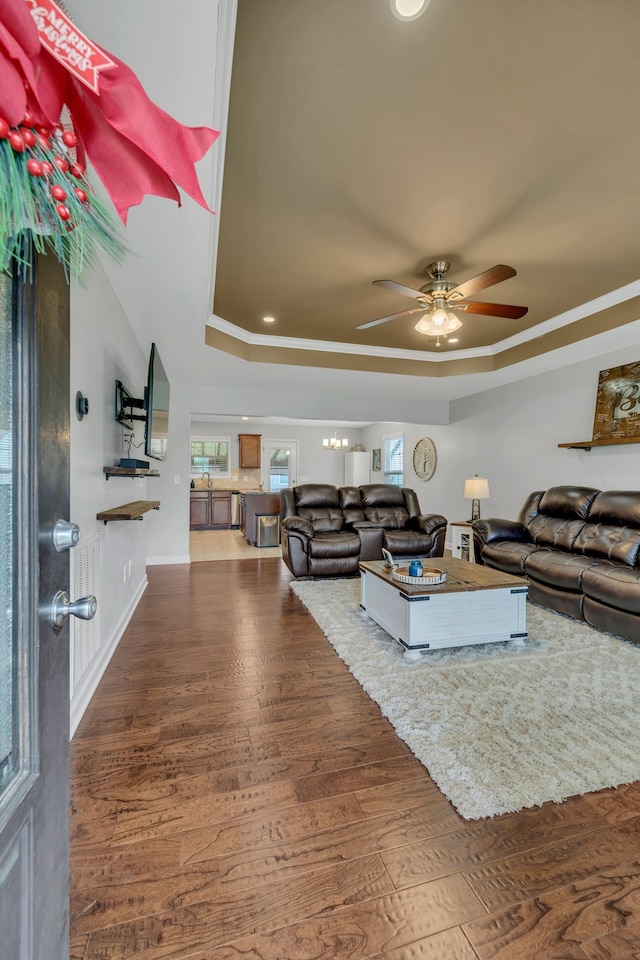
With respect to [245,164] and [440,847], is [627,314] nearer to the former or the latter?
[245,164]

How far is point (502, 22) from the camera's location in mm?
1467

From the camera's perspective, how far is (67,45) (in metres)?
0.44

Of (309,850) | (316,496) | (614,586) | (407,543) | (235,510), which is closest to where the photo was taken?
(309,850)

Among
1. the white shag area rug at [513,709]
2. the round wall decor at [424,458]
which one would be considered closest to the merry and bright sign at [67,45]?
the white shag area rug at [513,709]

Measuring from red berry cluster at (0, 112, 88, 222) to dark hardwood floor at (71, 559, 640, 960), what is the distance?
5.25 feet

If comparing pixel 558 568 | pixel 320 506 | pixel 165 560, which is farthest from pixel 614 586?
pixel 165 560

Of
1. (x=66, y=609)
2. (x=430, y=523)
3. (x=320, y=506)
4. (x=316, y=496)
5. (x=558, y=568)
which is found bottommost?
(x=558, y=568)

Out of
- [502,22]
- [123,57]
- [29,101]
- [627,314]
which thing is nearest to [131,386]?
[123,57]

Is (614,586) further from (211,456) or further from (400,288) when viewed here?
(211,456)

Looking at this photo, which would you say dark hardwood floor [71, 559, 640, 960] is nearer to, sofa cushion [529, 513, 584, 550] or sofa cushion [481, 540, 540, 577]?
sofa cushion [481, 540, 540, 577]

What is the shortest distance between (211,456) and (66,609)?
29.2ft

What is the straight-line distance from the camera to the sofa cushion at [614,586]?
2.84 meters

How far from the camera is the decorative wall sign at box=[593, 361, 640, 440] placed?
3996 mm

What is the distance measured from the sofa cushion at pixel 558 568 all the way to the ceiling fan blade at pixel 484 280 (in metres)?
2.18
